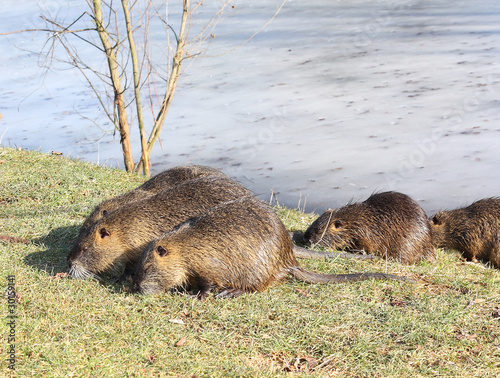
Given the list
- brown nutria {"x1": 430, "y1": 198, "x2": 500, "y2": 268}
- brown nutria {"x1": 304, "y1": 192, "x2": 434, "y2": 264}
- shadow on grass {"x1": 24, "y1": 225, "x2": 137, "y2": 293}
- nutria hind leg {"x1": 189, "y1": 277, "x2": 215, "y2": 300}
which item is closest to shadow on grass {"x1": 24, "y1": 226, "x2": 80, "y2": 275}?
shadow on grass {"x1": 24, "y1": 225, "x2": 137, "y2": 293}

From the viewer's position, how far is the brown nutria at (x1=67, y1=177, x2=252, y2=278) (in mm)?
3430

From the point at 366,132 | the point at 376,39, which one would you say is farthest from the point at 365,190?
the point at 376,39

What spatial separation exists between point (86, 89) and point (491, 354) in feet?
24.9

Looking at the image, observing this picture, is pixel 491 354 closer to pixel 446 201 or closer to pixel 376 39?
pixel 446 201

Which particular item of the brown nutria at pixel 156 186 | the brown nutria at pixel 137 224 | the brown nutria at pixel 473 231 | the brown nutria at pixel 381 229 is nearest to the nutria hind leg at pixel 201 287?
the brown nutria at pixel 137 224

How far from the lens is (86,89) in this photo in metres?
9.05

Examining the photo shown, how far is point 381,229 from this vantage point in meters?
4.21

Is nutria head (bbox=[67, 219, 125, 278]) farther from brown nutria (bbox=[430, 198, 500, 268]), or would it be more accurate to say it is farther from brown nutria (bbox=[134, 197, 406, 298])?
brown nutria (bbox=[430, 198, 500, 268])

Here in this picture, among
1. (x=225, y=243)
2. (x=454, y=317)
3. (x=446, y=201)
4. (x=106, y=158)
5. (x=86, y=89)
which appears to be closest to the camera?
(x=454, y=317)

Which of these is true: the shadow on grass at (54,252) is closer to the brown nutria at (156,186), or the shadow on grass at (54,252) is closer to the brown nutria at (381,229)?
the brown nutria at (156,186)

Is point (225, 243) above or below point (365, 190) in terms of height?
above

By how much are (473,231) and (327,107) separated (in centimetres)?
365

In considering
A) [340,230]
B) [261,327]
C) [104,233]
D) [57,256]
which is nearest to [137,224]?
[104,233]

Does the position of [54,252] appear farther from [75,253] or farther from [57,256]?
[75,253]
